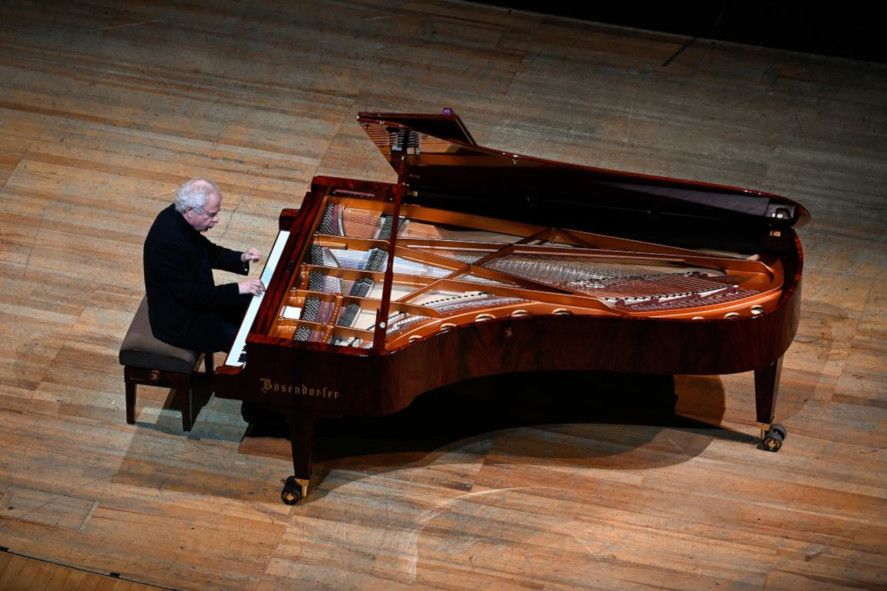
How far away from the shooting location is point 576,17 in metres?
7.18

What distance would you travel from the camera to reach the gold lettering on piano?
4.27 meters

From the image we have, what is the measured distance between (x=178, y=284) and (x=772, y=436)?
2.34m

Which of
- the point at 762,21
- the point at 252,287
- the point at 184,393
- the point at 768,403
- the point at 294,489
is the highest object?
the point at 762,21

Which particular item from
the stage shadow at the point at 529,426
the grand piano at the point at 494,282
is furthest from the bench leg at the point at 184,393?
the grand piano at the point at 494,282

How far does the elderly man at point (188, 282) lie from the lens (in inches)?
178

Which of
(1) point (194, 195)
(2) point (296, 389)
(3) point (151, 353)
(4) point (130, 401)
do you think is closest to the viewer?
(2) point (296, 389)

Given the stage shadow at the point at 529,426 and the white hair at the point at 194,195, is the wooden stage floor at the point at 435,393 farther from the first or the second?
the white hair at the point at 194,195

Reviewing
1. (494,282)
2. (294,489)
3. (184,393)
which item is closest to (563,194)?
(494,282)

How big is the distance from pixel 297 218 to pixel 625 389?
152cm

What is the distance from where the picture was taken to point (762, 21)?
6914 mm

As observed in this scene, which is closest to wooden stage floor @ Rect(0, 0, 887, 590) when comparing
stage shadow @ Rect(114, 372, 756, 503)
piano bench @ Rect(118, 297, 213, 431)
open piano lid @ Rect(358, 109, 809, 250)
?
stage shadow @ Rect(114, 372, 756, 503)

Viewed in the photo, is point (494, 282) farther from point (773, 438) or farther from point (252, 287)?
point (773, 438)

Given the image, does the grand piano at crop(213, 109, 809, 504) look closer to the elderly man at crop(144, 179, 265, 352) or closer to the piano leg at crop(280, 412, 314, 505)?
the piano leg at crop(280, 412, 314, 505)

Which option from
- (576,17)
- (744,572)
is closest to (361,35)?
(576,17)
